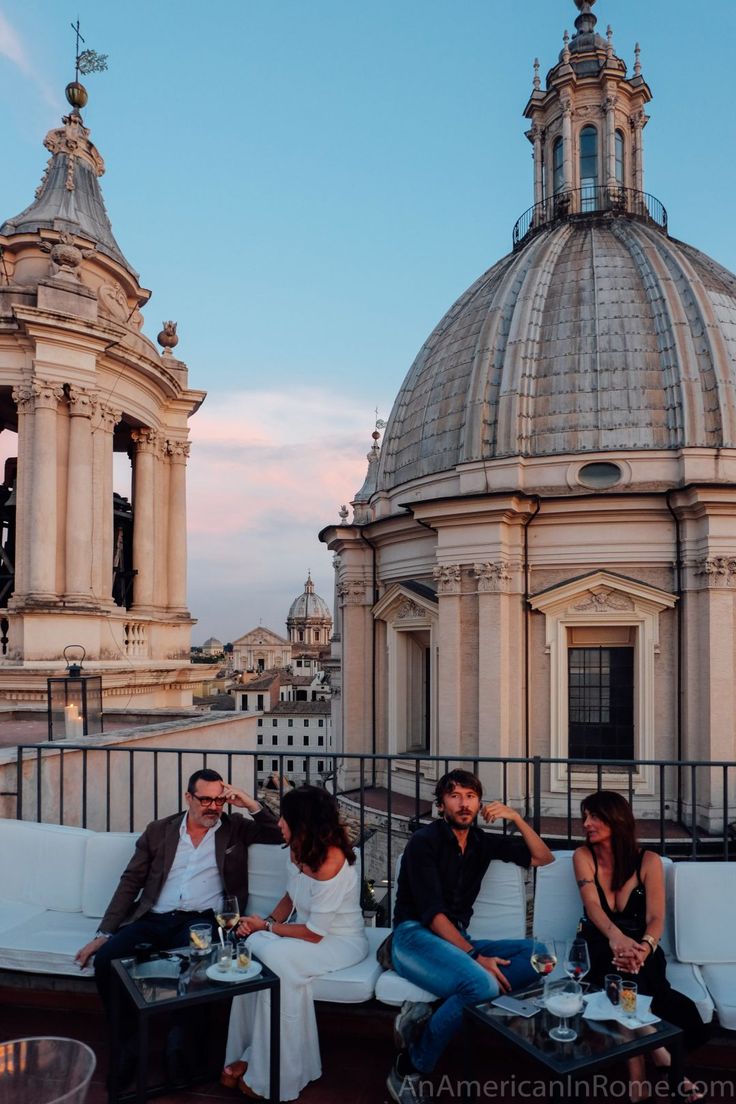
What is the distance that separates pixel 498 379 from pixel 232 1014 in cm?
1572

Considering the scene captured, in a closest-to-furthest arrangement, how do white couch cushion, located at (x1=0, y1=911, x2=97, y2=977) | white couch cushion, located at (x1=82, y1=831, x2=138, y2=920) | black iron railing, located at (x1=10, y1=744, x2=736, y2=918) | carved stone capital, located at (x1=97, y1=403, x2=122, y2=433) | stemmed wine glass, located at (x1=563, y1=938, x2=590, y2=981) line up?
1. stemmed wine glass, located at (x1=563, y1=938, x2=590, y2=981)
2. white couch cushion, located at (x1=0, y1=911, x2=97, y2=977)
3. white couch cushion, located at (x1=82, y1=831, x2=138, y2=920)
4. black iron railing, located at (x1=10, y1=744, x2=736, y2=918)
5. carved stone capital, located at (x1=97, y1=403, x2=122, y2=433)

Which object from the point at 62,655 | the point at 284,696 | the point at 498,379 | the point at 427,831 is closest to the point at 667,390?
the point at 498,379

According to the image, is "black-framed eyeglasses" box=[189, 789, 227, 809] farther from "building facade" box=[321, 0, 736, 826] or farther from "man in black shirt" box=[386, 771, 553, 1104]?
"building facade" box=[321, 0, 736, 826]

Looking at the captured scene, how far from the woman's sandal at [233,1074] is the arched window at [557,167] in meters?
23.2

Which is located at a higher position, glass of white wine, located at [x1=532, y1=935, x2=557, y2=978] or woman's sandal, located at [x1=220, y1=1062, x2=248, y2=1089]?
glass of white wine, located at [x1=532, y1=935, x2=557, y2=978]

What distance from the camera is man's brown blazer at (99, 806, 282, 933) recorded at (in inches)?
184

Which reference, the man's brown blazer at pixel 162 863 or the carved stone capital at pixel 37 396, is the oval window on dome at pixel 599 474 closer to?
the carved stone capital at pixel 37 396

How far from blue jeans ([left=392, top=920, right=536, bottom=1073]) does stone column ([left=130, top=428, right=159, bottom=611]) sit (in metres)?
12.0

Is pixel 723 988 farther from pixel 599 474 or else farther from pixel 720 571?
pixel 599 474

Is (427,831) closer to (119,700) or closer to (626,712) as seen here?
(119,700)

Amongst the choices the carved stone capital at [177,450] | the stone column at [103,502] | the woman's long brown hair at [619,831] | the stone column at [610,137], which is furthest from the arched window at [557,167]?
the woman's long brown hair at [619,831]

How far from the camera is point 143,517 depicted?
51.1 ft

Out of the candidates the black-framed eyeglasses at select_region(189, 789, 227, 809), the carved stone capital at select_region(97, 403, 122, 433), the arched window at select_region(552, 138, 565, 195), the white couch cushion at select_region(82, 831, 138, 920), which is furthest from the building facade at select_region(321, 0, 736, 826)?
the black-framed eyeglasses at select_region(189, 789, 227, 809)

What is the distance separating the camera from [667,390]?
16.8m
